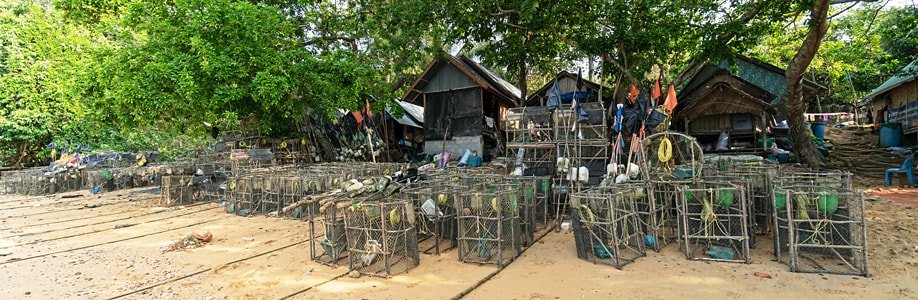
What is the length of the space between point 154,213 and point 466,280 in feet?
31.1

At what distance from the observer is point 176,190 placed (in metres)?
12.1

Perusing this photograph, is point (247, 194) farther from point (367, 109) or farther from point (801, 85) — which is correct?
point (801, 85)

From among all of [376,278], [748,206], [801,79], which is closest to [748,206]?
[748,206]

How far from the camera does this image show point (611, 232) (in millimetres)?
5840

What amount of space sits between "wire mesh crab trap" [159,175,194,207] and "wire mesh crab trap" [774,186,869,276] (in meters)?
13.5

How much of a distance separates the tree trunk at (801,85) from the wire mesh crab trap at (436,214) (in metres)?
10.7

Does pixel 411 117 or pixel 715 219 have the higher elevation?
pixel 411 117

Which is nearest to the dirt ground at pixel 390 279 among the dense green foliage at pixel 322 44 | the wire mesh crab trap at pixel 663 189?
the wire mesh crab trap at pixel 663 189

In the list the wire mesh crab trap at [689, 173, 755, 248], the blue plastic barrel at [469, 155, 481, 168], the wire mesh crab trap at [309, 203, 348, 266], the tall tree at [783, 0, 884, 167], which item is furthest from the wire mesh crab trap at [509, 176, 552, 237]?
the tall tree at [783, 0, 884, 167]

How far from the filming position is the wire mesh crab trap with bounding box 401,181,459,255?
6840 mm

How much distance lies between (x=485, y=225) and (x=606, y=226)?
5.46ft

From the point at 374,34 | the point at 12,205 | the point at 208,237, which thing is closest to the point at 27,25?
the point at 12,205

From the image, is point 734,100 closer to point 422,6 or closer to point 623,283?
point 422,6

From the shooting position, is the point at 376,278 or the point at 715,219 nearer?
the point at 376,278
